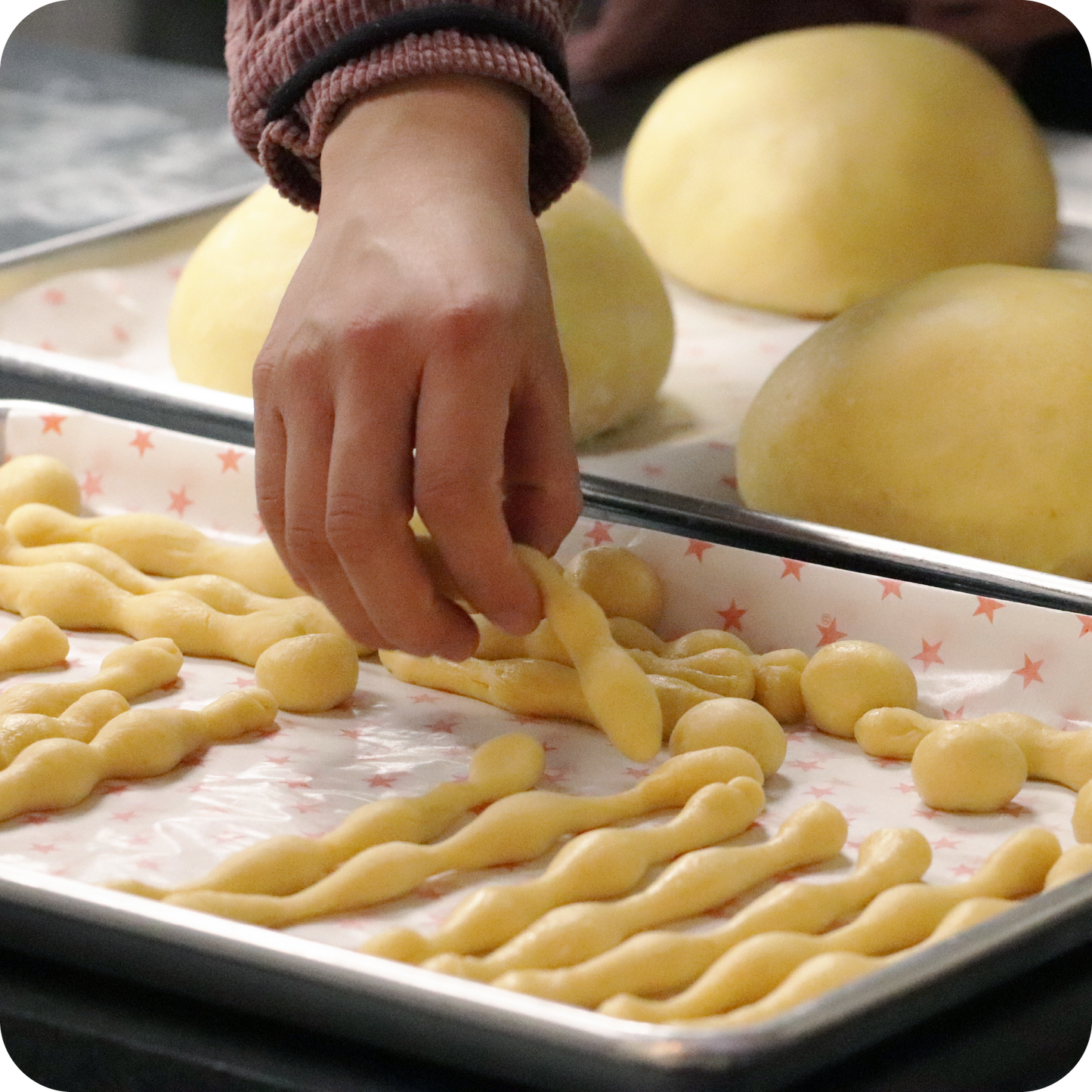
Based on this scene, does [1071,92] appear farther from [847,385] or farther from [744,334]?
[847,385]

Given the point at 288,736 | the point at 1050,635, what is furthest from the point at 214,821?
the point at 1050,635

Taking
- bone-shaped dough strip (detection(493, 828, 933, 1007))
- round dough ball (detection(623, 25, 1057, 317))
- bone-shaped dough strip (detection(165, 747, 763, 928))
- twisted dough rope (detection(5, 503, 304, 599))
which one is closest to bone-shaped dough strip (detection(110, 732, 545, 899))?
bone-shaped dough strip (detection(165, 747, 763, 928))

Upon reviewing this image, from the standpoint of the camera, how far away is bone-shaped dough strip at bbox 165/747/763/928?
72 centimetres

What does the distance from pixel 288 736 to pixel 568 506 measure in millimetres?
209

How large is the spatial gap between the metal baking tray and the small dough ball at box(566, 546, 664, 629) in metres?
0.39

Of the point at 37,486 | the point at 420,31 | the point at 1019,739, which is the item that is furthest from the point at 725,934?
the point at 37,486

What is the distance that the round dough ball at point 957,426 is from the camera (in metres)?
1.03

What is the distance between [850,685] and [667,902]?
0.75 feet

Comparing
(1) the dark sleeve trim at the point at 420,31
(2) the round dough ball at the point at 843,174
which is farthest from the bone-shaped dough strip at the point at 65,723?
(2) the round dough ball at the point at 843,174

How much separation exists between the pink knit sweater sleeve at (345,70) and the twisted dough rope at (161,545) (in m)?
0.24

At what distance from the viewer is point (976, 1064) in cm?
64

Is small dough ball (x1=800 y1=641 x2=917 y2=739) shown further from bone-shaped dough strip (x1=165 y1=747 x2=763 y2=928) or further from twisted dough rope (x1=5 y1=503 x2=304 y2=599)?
twisted dough rope (x1=5 y1=503 x2=304 y2=599)

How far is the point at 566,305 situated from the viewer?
1271 millimetres

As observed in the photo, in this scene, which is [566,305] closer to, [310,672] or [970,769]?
[310,672]
